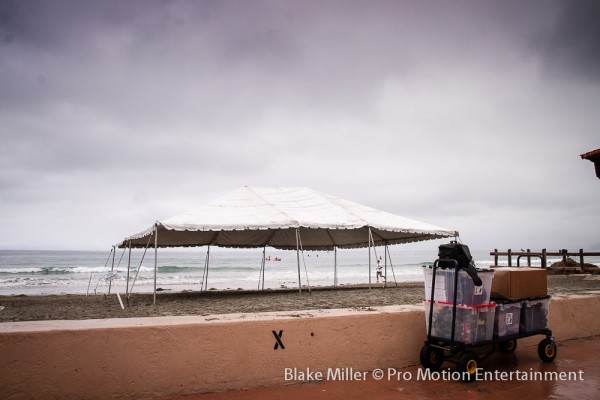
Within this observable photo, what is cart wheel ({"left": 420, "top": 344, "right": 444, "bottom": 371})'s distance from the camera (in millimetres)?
4219

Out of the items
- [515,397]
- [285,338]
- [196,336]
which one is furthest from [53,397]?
Result: [515,397]

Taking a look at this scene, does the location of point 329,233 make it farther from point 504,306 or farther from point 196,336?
point 196,336

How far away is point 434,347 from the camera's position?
4.27m

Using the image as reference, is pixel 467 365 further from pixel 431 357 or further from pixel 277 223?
pixel 277 223

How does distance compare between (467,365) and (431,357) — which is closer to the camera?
(467,365)

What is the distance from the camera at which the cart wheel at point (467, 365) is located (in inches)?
155

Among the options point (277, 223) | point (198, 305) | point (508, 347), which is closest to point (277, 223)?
point (277, 223)

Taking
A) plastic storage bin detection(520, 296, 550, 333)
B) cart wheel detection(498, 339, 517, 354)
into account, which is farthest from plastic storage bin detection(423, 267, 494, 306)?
cart wheel detection(498, 339, 517, 354)

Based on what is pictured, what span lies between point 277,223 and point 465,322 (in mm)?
5646

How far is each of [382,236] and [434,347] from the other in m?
9.11

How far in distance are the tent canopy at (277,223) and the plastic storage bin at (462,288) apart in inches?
204

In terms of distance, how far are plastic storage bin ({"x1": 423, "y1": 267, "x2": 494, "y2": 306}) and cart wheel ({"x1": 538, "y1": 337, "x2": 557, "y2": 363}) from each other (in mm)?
1332

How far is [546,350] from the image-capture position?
4773 millimetres

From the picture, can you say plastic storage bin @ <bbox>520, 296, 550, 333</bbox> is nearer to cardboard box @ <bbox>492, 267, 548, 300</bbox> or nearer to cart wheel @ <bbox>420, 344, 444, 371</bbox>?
cardboard box @ <bbox>492, 267, 548, 300</bbox>
